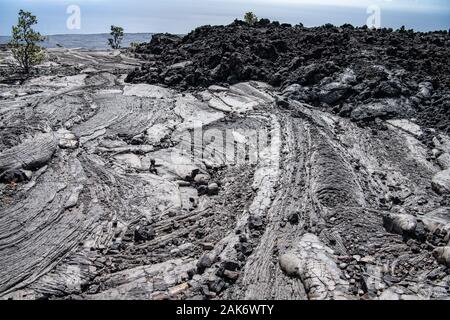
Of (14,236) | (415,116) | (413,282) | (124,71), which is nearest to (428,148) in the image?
(415,116)

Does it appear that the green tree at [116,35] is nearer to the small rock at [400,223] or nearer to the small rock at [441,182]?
the small rock at [441,182]

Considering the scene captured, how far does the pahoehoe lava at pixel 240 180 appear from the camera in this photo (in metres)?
7.11

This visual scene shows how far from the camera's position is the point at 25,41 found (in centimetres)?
2497

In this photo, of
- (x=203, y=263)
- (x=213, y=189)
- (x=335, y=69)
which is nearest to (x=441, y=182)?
(x=213, y=189)

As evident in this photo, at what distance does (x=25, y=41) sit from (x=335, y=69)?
21102 millimetres

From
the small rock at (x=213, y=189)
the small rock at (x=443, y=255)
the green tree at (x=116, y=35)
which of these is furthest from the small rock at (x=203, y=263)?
the green tree at (x=116, y=35)

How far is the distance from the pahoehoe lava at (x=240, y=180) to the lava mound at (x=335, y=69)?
4.0 inches

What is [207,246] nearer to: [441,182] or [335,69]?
[441,182]

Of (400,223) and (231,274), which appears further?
(400,223)

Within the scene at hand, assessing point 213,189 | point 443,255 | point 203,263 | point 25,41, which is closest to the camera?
point 443,255

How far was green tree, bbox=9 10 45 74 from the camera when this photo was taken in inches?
961

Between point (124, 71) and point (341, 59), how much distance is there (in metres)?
15.5

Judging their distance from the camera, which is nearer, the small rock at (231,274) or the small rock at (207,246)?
the small rock at (231,274)
